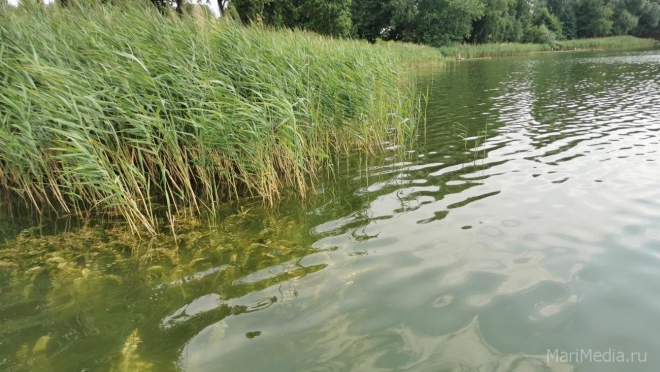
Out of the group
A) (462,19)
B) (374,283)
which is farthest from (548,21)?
(374,283)

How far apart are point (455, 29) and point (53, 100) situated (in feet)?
190

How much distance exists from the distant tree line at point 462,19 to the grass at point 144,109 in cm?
3207

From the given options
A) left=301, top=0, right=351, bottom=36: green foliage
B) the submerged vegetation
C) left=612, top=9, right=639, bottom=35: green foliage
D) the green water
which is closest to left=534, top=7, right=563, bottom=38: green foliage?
left=612, top=9, right=639, bottom=35: green foliage

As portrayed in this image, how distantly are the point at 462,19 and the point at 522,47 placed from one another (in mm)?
9304

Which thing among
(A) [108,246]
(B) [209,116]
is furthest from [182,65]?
(A) [108,246]

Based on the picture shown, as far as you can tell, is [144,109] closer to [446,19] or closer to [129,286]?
[129,286]

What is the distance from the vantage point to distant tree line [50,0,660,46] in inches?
1610

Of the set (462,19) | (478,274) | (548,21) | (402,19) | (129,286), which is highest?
(402,19)

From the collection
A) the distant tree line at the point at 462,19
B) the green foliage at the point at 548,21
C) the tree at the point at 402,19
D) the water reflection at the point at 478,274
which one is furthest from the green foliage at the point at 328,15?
the green foliage at the point at 548,21

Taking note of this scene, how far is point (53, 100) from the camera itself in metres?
4.48

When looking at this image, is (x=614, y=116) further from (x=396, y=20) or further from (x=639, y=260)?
(x=396, y=20)
